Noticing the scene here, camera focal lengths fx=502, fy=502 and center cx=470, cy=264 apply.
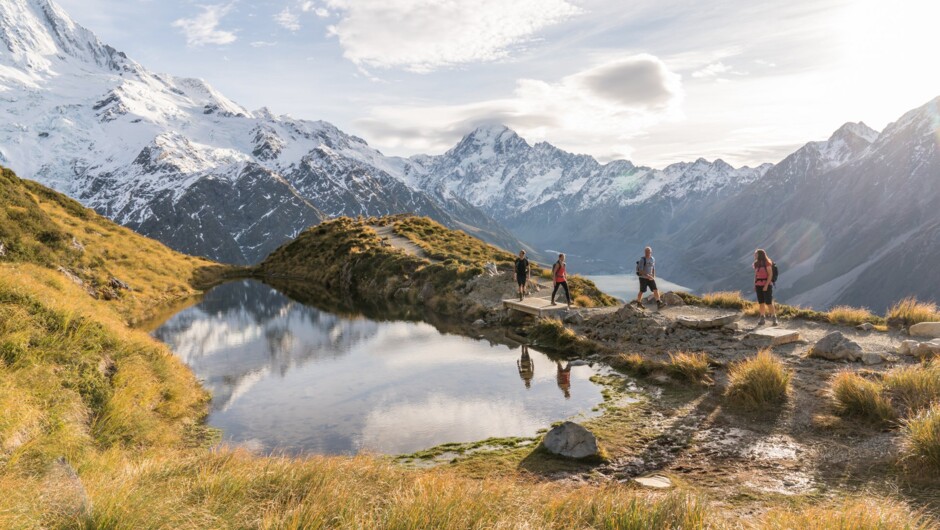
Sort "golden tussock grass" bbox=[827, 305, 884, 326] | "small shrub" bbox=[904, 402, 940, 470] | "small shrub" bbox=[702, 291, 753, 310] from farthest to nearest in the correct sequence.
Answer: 1. "small shrub" bbox=[702, 291, 753, 310]
2. "golden tussock grass" bbox=[827, 305, 884, 326]
3. "small shrub" bbox=[904, 402, 940, 470]

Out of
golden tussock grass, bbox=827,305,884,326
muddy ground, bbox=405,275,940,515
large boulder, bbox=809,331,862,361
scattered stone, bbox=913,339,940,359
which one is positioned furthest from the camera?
golden tussock grass, bbox=827,305,884,326

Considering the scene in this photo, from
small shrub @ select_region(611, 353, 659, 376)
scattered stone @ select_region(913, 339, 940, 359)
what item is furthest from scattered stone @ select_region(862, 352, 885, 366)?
small shrub @ select_region(611, 353, 659, 376)

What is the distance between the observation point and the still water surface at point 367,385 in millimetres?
13703

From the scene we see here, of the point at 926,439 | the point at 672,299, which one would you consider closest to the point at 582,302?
the point at 672,299

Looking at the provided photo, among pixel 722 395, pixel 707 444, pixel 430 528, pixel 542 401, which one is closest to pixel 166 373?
pixel 542 401

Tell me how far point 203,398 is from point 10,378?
22.4 feet

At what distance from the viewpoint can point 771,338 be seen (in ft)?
60.8

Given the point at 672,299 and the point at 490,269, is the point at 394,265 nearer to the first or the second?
the point at 490,269

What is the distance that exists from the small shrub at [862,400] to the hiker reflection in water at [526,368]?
29.2 feet

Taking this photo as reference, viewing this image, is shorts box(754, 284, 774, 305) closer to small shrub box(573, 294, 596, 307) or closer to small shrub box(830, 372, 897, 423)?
small shrub box(830, 372, 897, 423)

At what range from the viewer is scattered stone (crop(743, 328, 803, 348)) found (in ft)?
60.5

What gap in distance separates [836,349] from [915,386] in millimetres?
4610

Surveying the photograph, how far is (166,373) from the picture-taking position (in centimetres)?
1566

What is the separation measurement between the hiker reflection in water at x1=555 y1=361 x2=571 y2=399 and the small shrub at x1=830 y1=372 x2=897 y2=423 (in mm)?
7235
